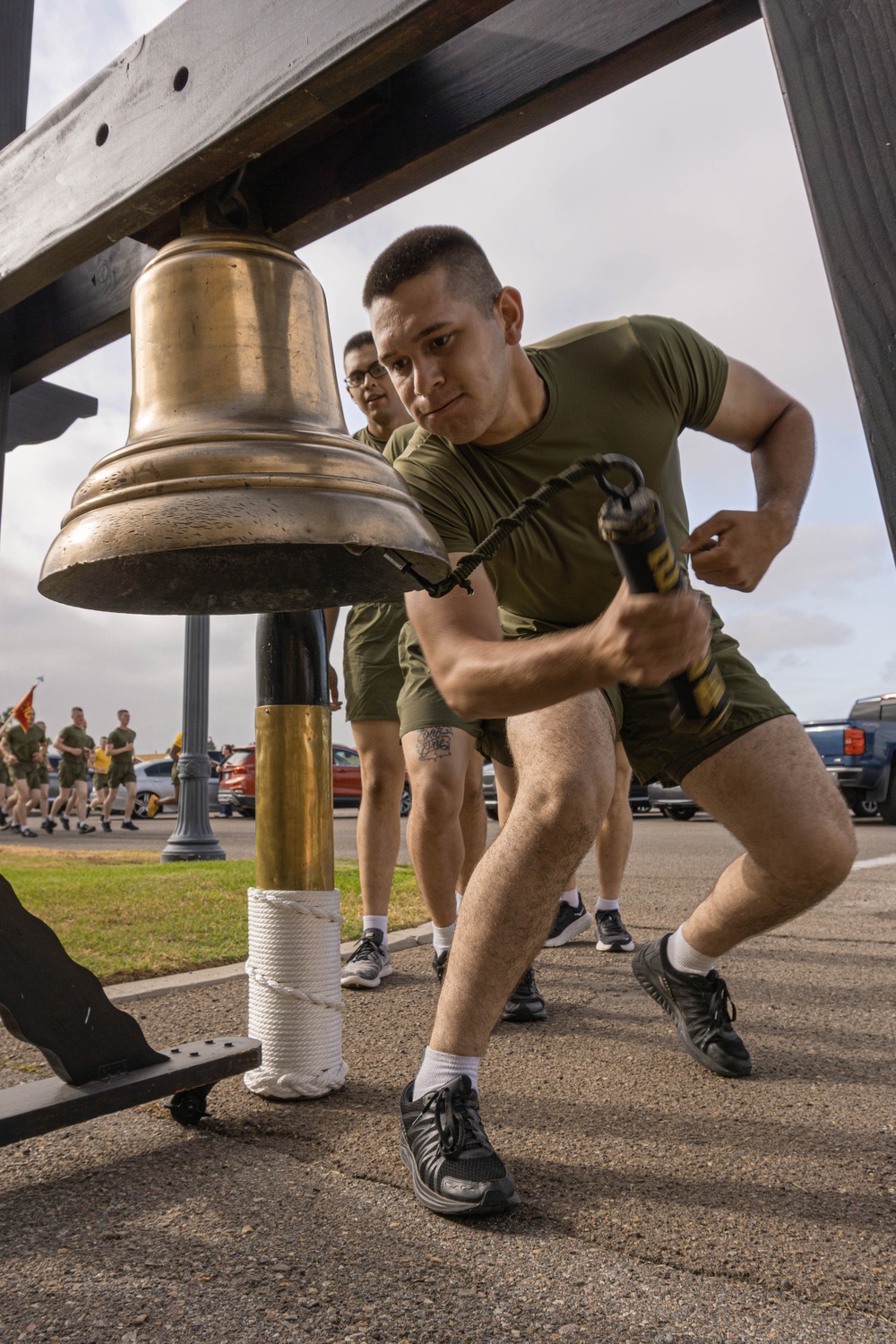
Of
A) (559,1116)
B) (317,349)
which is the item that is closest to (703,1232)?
(559,1116)

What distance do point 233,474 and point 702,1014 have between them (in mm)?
1978

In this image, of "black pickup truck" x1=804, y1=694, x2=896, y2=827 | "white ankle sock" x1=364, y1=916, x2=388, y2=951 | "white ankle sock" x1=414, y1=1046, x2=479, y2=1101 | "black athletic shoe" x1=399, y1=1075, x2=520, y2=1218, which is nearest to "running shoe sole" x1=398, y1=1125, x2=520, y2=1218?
"black athletic shoe" x1=399, y1=1075, x2=520, y2=1218

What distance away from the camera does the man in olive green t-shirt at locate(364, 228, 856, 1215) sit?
1.85 metres

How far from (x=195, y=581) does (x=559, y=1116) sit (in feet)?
4.68

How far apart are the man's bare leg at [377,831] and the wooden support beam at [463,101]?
2258 millimetres

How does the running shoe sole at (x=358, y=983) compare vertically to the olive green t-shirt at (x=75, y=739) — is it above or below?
below

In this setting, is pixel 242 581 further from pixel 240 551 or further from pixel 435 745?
pixel 435 745

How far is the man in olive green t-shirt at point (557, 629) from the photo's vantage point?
1.85 meters

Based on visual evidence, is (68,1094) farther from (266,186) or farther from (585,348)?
(585,348)

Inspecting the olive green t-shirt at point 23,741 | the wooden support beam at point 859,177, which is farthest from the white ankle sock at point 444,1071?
the olive green t-shirt at point 23,741

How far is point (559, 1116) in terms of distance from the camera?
219 centimetres

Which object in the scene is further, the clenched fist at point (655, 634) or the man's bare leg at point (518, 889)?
the man's bare leg at point (518, 889)

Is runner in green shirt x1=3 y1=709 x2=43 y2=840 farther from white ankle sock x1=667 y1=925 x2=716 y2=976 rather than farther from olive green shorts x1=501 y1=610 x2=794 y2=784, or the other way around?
olive green shorts x1=501 y1=610 x2=794 y2=784

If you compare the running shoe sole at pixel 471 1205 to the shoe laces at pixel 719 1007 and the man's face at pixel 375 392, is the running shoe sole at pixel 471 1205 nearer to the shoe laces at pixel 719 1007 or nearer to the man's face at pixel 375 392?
the shoe laces at pixel 719 1007
